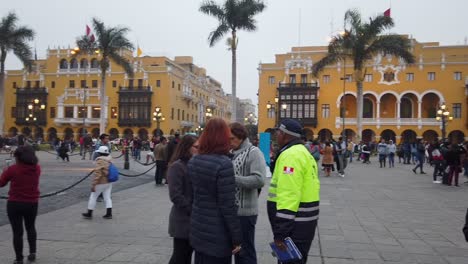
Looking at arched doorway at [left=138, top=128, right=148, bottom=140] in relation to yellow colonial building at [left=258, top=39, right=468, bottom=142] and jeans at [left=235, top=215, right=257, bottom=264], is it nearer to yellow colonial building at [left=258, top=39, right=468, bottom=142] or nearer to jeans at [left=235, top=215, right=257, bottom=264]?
yellow colonial building at [left=258, top=39, right=468, bottom=142]

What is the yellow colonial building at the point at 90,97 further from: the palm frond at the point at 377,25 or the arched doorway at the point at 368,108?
the palm frond at the point at 377,25

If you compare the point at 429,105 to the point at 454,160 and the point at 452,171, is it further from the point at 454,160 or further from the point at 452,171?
the point at 454,160

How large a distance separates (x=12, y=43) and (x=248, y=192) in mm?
36403

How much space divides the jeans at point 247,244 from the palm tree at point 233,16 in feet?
82.9

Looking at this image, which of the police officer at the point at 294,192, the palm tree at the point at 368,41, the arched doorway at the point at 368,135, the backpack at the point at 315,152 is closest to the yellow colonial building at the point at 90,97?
the arched doorway at the point at 368,135

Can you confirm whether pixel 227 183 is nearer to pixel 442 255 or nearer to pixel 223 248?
pixel 223 248

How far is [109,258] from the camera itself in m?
5.32

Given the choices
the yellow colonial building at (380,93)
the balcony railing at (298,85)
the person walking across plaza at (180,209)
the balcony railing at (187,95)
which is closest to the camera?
the person walking across plaza at (180,209)

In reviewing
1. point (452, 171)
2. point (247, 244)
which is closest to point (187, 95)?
point (452, 171)

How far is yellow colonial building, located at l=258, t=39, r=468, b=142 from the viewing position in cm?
4784

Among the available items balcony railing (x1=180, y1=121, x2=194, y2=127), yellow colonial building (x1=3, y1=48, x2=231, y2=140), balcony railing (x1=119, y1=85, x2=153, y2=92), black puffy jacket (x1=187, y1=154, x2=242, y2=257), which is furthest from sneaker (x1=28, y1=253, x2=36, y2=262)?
balcony railing (x1=180, y1=121, x2=194, y2=127)

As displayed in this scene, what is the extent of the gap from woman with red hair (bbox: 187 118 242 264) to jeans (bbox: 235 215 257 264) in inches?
25.0

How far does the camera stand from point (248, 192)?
162 inches

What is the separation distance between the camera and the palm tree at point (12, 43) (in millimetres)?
34062
